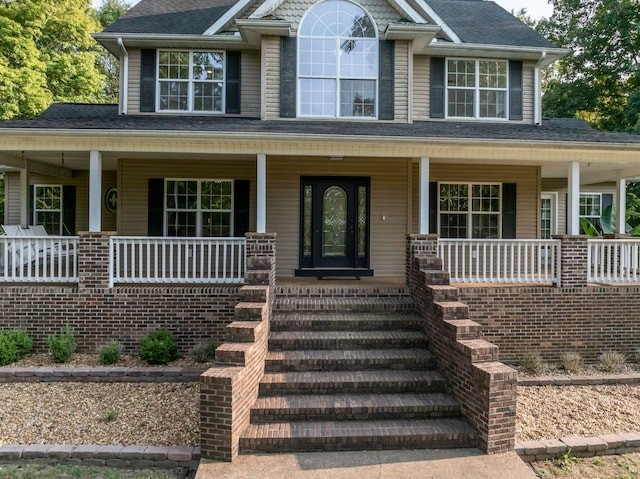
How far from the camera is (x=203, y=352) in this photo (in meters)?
6.51

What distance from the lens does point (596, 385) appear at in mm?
6191

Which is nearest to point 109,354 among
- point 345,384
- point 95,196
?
point 95,196

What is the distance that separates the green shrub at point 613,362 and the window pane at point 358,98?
6401mm

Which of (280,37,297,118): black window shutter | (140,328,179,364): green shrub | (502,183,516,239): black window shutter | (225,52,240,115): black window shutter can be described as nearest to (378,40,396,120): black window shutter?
(280,37,297,118): black window shutter

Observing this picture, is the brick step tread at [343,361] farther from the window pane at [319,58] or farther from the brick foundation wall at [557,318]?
the window pane at [319,58]

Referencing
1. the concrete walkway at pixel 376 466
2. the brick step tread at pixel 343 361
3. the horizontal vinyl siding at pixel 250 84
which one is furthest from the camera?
the horizontal vinyl siding at pixel 250 84

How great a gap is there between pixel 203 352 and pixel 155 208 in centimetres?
435

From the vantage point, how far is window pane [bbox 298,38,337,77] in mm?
9031

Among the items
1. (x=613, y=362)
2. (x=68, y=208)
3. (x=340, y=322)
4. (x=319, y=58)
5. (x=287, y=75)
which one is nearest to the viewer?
(x=340, y=322)

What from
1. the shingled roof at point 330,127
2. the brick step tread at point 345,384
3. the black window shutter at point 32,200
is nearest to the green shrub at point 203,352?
the brick step tread at point 345,384

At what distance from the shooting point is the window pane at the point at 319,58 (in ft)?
29.6

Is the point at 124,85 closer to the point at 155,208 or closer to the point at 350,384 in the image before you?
the point at 155,208

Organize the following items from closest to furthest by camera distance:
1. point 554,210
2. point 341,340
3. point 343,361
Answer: point 343,361 < point 341,340 < point 554,210

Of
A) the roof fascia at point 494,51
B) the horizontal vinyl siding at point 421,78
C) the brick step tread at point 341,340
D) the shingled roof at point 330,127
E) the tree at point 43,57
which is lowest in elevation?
the brick step tread at point 341,340
